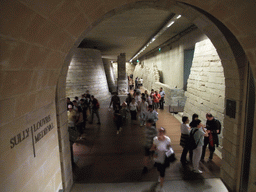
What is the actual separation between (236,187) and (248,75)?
2.74 metres

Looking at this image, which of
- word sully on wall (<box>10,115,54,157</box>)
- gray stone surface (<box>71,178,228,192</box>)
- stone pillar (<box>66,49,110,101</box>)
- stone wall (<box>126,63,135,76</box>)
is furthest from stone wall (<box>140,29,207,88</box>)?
stone wall (<box>126,63,135,76</box>)

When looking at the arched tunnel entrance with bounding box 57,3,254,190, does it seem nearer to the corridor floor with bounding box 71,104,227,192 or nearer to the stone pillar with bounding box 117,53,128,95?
the corridor floor with bounding box 71,104,227,192

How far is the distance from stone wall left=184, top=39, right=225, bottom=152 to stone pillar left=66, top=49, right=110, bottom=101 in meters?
8.89

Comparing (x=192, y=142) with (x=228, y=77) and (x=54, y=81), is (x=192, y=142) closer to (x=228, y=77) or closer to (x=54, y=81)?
(x=228, y=77)

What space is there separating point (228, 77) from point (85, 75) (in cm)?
1254

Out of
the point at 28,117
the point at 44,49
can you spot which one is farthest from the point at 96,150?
the point at 44,49

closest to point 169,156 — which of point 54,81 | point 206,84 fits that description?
point 54,81

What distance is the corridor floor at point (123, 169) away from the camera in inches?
184

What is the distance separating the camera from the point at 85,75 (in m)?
15.2

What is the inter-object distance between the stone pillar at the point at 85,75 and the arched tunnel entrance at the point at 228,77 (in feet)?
34.6

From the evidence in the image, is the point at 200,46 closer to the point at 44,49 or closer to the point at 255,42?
the point at 255,42

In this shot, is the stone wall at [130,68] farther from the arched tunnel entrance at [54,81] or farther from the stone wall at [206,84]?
the arched tunnel entrance at [54,81]

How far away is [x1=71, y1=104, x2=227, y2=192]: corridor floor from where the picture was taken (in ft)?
15.3

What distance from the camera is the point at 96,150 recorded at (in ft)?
21.8
